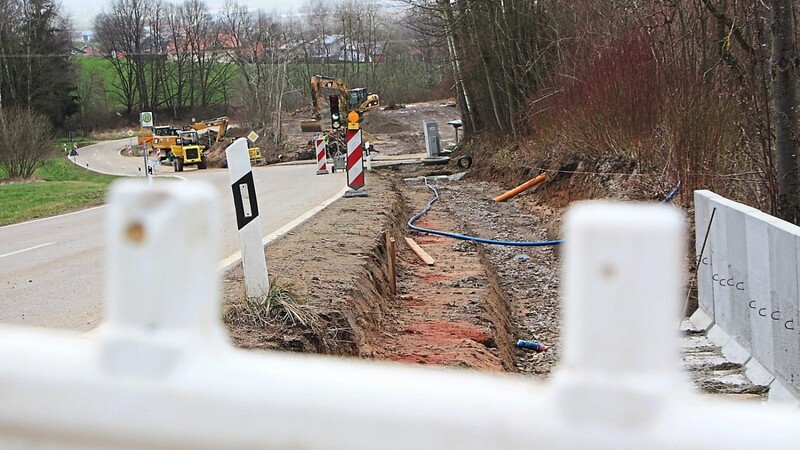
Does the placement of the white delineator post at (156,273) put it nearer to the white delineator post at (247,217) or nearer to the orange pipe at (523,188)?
the white delineator post at (247,217)

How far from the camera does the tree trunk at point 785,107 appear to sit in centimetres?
792

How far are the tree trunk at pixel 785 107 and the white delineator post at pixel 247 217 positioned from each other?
15.5 ft

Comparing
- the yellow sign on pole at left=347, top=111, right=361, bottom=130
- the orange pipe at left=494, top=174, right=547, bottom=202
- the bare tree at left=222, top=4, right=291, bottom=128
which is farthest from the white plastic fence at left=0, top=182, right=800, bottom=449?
the bare tree at left=222, top=4, right=291, bottom=128

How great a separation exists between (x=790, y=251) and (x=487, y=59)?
25.0 metres

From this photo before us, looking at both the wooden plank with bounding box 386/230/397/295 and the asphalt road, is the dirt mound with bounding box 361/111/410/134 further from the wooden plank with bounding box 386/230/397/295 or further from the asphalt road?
the wooden plank with bounding box 386/230/397/295

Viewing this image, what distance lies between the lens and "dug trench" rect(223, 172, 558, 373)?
625 centimetres

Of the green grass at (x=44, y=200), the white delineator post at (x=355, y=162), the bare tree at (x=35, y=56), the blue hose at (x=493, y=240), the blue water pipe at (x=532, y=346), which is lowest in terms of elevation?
the blue water pipe at (x=532, y=346)

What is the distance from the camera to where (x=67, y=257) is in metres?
11.5

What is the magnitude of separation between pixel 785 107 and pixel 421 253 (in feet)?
19.1

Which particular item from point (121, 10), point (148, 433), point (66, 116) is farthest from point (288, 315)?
point (121, 10)

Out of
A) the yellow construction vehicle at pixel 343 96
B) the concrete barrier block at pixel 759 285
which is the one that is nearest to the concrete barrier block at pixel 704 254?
the concrete barrier block at pixel 759 285

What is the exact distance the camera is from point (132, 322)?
4.33 ft

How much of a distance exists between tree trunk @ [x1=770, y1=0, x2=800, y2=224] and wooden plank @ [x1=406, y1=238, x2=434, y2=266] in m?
5.14

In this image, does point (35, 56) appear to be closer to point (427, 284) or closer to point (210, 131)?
point (210, 131)
